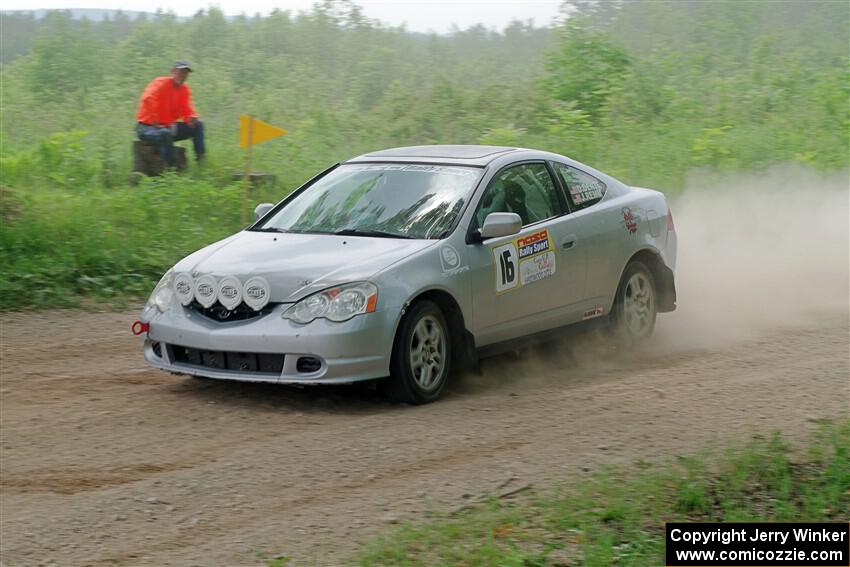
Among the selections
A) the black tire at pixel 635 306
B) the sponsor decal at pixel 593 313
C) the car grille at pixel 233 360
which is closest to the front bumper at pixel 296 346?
the car grille at pixel 233 360

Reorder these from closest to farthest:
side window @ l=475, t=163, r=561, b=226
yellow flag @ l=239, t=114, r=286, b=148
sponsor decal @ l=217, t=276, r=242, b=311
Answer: sponsor decal @ l=217, t=276, r=242, b=311 < side window @ l=475, t=163, r=561, b=226 < yellow flag @ l=239, t=114, r=286, b=148

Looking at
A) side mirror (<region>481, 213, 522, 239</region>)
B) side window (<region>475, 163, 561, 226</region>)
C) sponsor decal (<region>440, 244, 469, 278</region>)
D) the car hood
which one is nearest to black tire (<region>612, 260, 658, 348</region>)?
side window (<region>475, 163, 561, 226</region>)

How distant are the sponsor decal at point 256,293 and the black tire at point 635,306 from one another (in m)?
3.15

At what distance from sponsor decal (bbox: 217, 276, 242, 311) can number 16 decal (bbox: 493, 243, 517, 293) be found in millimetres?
1777

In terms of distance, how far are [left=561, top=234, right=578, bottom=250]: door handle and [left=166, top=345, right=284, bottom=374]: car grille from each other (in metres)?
2.47

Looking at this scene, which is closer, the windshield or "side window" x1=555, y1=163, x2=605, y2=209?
the windshield

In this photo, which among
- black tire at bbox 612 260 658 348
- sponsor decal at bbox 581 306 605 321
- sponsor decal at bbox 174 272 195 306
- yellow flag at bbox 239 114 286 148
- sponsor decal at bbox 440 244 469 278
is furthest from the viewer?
yellow flag at bbox 239 114 286 148

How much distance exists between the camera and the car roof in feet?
28.1

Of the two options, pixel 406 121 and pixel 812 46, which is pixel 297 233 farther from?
pixel 812 46

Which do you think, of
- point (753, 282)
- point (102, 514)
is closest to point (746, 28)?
point (753, 282)

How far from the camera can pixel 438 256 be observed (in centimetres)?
774

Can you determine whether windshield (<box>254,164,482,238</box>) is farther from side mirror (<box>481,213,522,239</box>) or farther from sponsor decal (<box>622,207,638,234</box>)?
sponsor decal (<box>622,207,638,234</box>)

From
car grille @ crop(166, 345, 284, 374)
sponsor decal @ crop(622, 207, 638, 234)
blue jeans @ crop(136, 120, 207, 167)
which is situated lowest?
car grille @ crop(166, 345, 284, 374)

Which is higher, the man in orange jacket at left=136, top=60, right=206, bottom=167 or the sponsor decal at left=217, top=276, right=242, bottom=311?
the man in orange jacket at left=136, top=60, right=206, bottom=167
